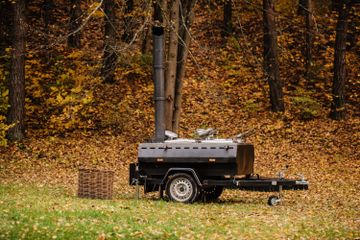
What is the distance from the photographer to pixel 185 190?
16.6 meters

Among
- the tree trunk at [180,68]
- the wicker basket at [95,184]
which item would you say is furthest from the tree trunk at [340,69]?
the wicker basket at [95,184]

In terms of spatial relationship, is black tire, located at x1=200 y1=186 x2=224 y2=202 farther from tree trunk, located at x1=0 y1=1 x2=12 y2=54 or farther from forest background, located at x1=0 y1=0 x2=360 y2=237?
tree trunk, located at x1=0 y1=1 x2=12 y2=54

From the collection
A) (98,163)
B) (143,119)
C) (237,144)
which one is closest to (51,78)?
(143,119)

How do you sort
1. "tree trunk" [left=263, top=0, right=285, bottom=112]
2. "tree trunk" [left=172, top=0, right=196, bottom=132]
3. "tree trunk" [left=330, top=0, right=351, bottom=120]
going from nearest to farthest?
"tree trunk" [left=172, top=0, right=196, bottom=132] → "tree trunk" [left=330, top=0, right=351, bottom=120] → "tree trunk" [left=263, top=0, right=285, bottom=112]

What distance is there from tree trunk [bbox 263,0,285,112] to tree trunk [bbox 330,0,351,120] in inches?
87.2

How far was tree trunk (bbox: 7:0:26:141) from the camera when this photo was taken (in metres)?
25.0

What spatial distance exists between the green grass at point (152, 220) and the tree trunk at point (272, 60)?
11.4m

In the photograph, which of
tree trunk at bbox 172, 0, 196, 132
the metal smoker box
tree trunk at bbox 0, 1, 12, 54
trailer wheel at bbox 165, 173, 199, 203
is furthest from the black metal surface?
tree trunk at bbox 0, 1, 12, 54

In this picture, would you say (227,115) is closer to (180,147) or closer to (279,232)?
(180,147)

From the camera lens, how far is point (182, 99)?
28734mm

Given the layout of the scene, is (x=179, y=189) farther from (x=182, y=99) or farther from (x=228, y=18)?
(x=228, y=18)

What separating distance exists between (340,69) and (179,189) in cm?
1227

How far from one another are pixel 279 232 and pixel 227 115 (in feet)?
50.9

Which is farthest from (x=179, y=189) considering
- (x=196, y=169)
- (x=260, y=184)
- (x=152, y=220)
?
(x=152, y=220)
